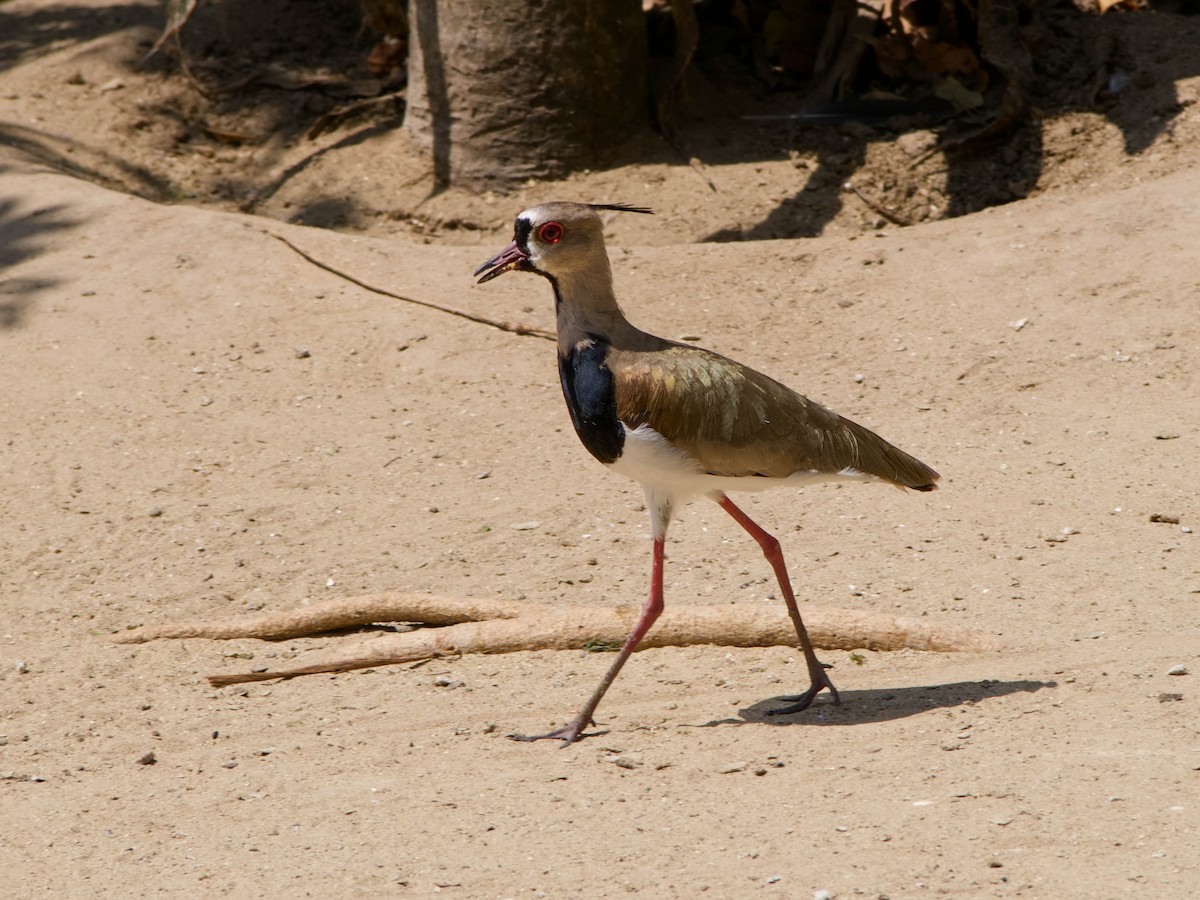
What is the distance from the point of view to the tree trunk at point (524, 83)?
884cm

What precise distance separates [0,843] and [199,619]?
155 cm

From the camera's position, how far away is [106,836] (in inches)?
148

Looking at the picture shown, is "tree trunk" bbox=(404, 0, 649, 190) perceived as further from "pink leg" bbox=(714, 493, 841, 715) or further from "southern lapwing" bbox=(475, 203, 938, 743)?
"pink leg" bbox=(714, 493, 841, 715)

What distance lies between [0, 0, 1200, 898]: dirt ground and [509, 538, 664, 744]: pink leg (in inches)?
3.7

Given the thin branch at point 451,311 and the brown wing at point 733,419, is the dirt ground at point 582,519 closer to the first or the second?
the thin branch at point 451,311

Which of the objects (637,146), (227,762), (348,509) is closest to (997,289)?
(637,146)

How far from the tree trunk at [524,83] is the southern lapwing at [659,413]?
4.93m

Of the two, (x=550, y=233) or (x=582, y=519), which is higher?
(x=550, y=233)

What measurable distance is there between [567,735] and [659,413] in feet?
3.42

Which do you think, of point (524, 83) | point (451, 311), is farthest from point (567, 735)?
point (524, 83)

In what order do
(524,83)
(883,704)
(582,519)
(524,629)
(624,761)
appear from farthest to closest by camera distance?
1. (524,83)
2. (582,519)
3. (524,629)
4. (883,704)
5. (624,761)

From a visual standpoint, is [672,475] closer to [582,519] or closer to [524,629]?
[524,629]

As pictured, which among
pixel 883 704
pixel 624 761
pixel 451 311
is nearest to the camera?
pixel 624 761

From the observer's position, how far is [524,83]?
29.4 ft
